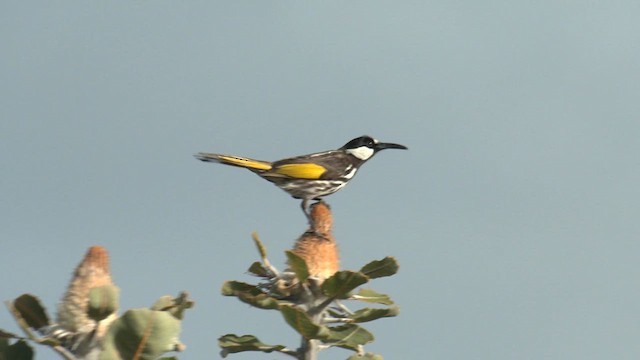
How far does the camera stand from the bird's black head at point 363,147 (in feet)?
59.1

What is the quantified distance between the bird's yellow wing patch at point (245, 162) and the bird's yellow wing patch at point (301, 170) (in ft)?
0.73

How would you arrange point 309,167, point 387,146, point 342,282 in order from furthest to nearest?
1. point 387,146
2. point 309,167
3. point 342,282

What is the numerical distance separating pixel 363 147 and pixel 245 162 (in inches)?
79.5

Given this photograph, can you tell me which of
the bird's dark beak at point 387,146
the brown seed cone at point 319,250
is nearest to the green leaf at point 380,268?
the brown seed cone at point 319,250

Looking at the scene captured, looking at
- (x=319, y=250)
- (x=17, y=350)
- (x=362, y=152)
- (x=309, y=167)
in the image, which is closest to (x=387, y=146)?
(x=362, y=152)

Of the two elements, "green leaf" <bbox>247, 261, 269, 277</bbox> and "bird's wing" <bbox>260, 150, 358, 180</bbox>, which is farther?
"bird's wing" <bbox>260, 150, 358, 180</bbox>

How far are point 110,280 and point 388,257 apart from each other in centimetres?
317

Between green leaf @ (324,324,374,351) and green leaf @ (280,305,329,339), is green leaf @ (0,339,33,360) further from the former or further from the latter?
green leaf @ (324,324,374,351)

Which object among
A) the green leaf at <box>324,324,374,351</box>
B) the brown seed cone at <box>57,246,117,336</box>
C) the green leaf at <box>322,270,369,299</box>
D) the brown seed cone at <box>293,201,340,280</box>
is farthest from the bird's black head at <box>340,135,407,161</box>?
the brown seed cone at <box>57,246,117,336</box>

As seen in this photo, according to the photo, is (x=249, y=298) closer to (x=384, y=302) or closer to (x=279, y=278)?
(x=279, y=278)

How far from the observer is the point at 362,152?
18125mm

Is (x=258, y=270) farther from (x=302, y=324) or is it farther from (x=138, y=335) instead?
(x=138, y=335)

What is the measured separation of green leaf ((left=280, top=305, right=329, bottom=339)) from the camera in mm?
10054

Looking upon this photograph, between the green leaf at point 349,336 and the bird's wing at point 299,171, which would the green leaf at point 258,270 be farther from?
the bird's wing at point 299,171
